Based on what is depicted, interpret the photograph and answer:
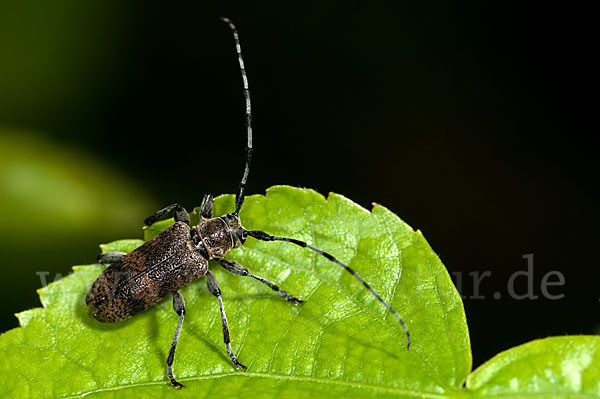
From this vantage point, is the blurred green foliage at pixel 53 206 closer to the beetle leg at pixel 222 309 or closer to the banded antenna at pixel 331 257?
the beetle leg at pixel 222 309

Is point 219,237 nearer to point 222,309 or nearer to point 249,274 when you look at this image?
point 249,274

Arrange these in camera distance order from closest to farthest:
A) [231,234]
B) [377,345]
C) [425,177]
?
1. [377,345]
2. [231,234]
3. [425,177]

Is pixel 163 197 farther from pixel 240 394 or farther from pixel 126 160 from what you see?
pixel 240 394

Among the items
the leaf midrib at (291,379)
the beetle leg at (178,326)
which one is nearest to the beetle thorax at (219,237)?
the beetle leg at (178,326)

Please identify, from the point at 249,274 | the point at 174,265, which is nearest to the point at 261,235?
the point at 249,274

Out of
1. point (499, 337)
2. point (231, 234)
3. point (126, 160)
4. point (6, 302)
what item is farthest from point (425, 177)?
point (6, 302)

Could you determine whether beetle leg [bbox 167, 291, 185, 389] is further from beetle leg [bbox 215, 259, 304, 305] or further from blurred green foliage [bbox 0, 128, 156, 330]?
blurred green foliage [bbox 0, 128, 156, 330]
